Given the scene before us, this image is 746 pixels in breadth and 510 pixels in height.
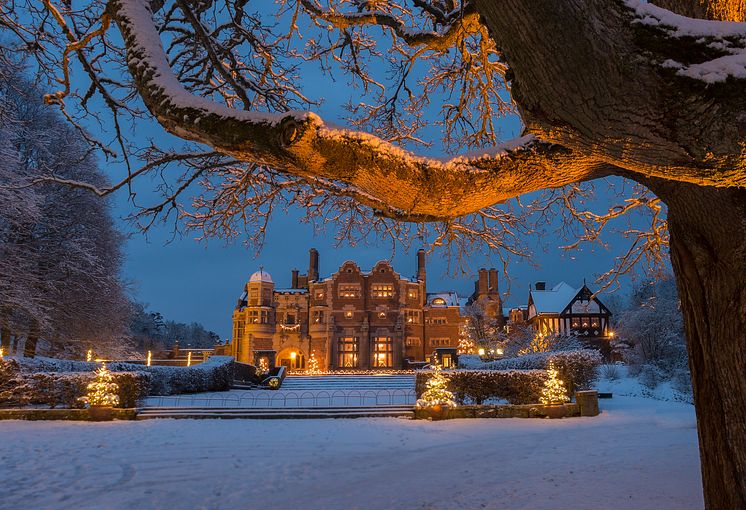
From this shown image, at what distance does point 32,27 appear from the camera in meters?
7.22

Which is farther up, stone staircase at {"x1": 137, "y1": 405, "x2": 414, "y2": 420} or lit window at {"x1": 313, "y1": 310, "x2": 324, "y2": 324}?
lit window at {"x1": 313, "y1": 310, "x2": 324, "y2": 324}

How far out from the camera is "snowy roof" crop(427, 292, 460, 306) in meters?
49.5

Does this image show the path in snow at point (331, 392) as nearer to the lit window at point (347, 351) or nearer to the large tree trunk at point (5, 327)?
the large tree trunk at point (5, 327)

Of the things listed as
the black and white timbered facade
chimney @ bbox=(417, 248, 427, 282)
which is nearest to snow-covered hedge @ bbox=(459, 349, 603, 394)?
chimney @ bbox=(417, 248, 427, 282)

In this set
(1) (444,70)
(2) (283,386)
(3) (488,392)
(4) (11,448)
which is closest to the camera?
(1) (444,70)

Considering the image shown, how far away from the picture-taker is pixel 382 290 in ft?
159

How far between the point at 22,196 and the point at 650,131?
21.2 metres

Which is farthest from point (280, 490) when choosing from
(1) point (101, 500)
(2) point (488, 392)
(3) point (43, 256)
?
(3) point (43, 256)

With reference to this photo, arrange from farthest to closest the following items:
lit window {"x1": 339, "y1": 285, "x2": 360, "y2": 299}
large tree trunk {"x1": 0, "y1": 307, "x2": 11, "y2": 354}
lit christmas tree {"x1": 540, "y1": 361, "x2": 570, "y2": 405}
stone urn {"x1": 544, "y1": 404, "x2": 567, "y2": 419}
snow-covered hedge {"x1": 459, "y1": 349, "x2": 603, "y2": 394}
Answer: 1. lit window {"x1": 339, "y1": 285, "x2": 360, "y2": 299}
2. large tree trunk {"x1": 0, "y1": 307, "x2": 11, "y2": 354}
3. snow-covered hedge {"x1": 459, "y1": 349, "x2": 603, "y2": 394}
4. lit christmas tree {"x1": 540, "y1": 361, "x2": 570, "y2": 405}
5. stone urn {"x1": 544, "y1": 404, "x2": 567, "y2": 419}

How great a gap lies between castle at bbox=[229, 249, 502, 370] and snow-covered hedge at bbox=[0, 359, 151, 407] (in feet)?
104

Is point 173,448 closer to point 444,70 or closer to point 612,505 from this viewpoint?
point 612,505

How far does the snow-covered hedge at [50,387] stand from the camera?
15383mm

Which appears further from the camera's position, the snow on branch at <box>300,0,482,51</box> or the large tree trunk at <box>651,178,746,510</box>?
the snow on branch at <box>300,0,482,51</box>

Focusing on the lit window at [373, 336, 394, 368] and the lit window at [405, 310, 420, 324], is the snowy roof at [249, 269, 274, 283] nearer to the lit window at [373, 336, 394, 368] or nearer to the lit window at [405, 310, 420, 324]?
the lit window at [373, 336, 394, 368]
